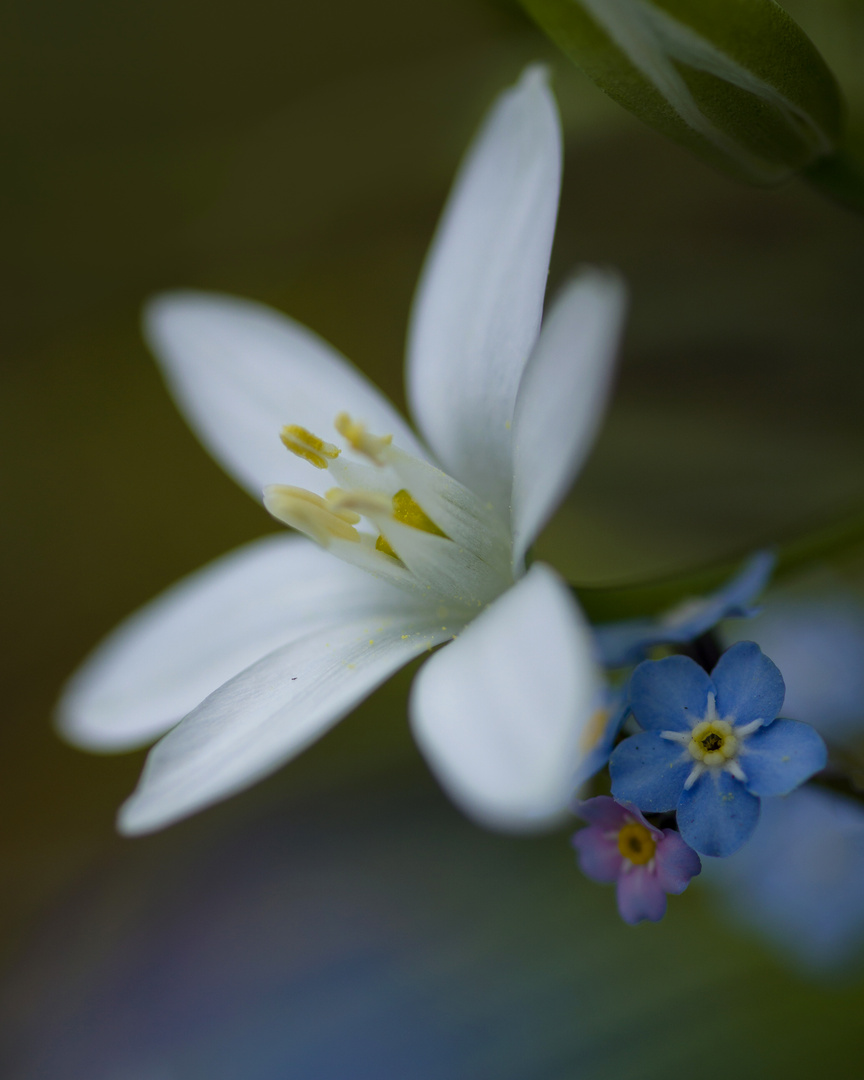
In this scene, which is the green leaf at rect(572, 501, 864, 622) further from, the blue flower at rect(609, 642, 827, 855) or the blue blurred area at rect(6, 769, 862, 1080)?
the blue blurred area at rect(6, 769, 862, 1080)

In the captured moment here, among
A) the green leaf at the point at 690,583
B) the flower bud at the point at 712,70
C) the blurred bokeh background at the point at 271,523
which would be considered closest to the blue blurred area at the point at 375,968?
Answer: the blurred bokeh background at the point at 271,523

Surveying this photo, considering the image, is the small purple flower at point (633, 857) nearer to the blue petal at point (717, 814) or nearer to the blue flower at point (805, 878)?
the blue petal at point (717, 814)

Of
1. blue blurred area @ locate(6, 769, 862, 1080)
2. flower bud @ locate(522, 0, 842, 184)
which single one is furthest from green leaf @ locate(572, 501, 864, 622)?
blue blurred area @ locate(6, 769, 862, 1080)

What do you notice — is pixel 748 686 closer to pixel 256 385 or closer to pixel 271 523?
pixel 256 385

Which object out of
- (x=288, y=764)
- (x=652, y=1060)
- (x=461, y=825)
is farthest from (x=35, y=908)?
(x=652, y=1060)

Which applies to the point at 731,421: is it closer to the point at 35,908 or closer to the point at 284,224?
the point at 284,224

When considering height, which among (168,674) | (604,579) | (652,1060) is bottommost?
(652,1060)

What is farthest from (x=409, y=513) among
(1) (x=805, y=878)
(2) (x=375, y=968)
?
(2) (x=375, y=968)
